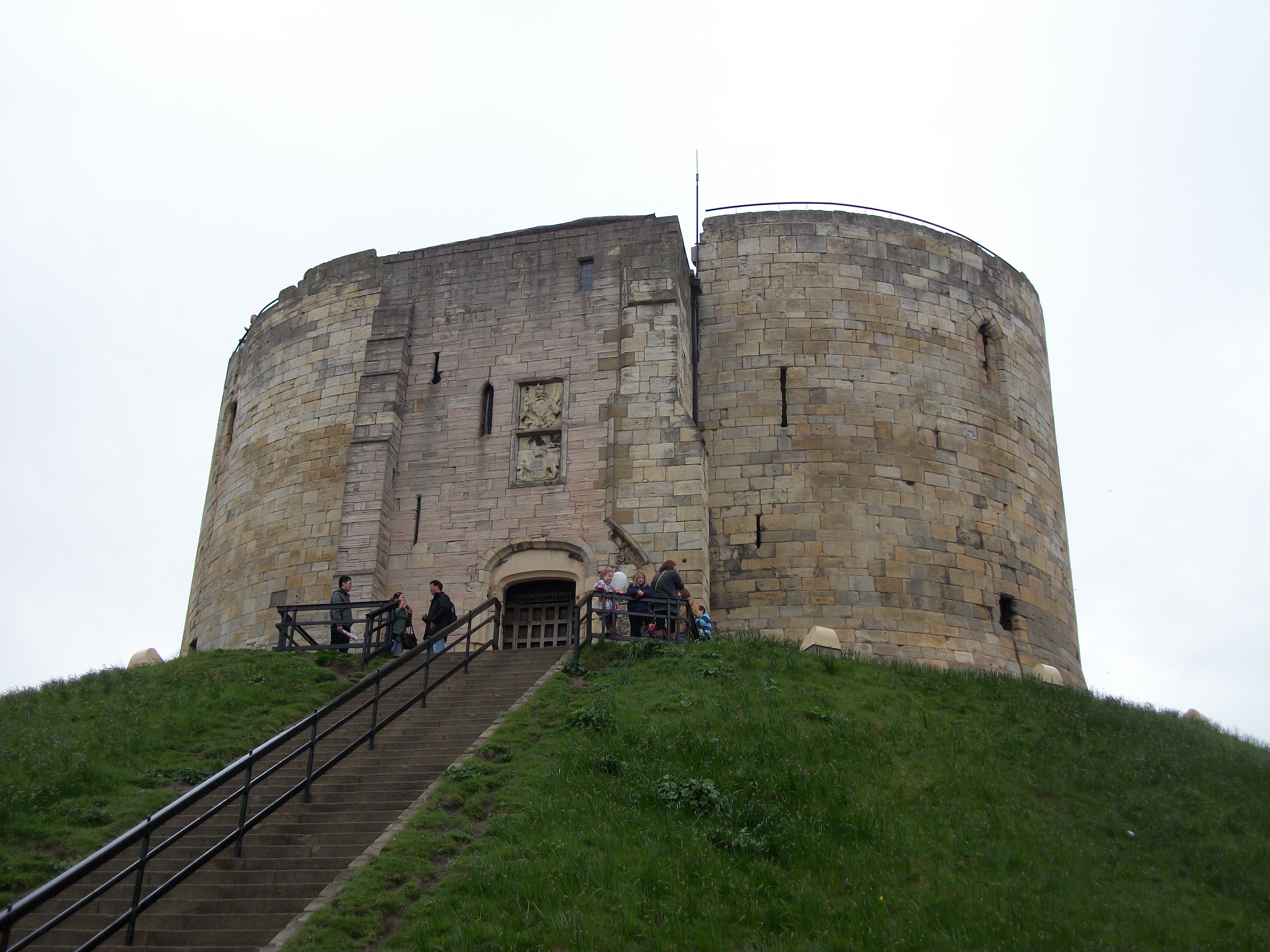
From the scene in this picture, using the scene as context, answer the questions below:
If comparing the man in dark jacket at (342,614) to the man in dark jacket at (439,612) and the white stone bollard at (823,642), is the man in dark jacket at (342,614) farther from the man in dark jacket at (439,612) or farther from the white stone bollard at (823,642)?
the white stone bollard at (823,642)

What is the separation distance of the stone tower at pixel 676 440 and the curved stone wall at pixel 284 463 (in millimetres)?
62

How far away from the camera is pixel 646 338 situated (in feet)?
65.4

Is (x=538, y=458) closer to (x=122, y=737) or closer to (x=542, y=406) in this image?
(x=542, y=406)

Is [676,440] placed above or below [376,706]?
above

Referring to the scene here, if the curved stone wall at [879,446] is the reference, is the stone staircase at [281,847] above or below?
below

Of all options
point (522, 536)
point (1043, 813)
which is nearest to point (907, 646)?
point (522, 536)

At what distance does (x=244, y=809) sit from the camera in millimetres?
9453

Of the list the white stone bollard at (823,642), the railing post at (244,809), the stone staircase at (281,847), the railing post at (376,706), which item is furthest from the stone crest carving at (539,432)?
the railing post at (244,809)

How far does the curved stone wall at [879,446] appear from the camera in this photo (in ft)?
62.4

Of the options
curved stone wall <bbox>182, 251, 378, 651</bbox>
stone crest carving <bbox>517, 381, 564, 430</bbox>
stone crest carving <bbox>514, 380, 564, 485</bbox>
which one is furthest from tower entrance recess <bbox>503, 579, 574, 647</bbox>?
curved stone wall <bbox>182, 251, 378, 651</bbox>

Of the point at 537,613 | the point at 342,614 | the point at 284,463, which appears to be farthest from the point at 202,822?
the point at 284,463

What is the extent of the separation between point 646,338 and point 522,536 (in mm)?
3818

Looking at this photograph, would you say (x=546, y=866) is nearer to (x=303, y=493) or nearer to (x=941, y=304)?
(x=303, y=493)

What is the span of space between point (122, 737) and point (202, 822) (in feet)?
11.2
